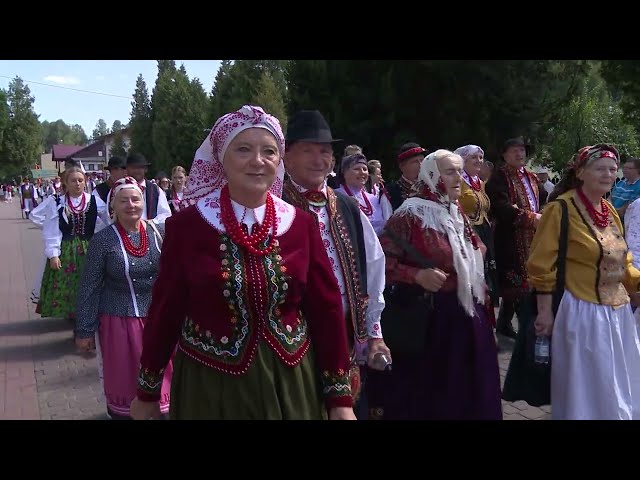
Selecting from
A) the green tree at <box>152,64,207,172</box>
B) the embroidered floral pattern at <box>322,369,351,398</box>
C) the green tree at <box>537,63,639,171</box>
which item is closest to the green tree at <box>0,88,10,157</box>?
the green tree at <box>152,64,207,172</box>

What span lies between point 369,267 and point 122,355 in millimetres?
1979

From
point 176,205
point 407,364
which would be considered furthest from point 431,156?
point 176,205

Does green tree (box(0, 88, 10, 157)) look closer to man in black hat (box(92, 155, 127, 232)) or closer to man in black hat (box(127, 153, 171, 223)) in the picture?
man in black hat (box(92, 155, 127, 232))

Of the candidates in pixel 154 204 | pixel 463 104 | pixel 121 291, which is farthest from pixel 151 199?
pixel 463 104

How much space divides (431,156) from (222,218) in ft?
6.36

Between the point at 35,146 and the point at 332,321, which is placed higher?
the point at 35,146

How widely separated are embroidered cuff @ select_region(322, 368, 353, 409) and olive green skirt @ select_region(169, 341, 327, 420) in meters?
0.06

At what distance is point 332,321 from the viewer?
2447 millimetres

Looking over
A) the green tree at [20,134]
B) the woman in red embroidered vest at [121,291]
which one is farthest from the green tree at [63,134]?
the woman in red embroidered vest at [121,291]

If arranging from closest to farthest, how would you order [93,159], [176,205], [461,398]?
[461,398] → [176,205] → [93,159]

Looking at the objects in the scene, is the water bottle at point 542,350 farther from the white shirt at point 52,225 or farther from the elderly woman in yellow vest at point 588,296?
the white shirt at point 52,225

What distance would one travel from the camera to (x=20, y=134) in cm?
6306

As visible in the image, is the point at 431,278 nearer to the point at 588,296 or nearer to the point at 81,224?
the point at 588,296

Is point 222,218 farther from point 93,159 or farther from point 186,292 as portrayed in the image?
point 93,159
